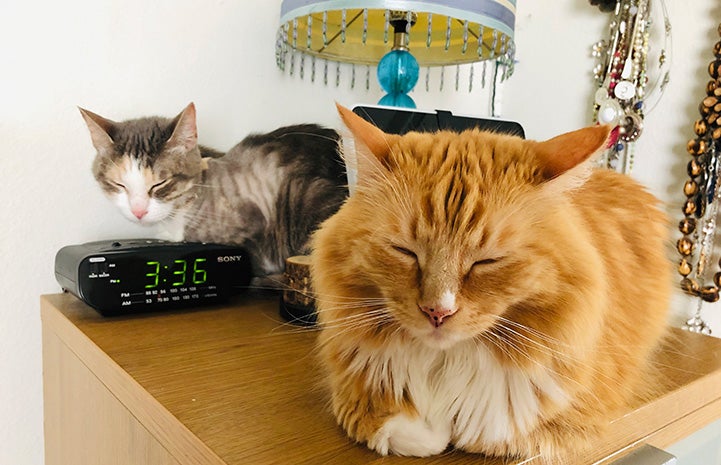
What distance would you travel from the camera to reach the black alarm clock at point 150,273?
803 mm

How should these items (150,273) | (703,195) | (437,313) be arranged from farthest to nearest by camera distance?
(703,195)
(150,273)
(437,313)

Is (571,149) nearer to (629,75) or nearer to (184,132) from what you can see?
(184,132)

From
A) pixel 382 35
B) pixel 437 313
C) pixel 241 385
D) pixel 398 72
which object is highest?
pixel 382 35

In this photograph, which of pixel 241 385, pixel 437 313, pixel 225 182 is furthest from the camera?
pixel 225 182

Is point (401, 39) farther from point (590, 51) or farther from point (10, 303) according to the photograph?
point (10, 303)

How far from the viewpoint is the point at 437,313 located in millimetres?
434

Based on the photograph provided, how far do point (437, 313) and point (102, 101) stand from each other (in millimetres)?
889

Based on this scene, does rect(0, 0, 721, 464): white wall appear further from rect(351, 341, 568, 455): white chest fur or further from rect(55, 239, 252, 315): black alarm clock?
rect(351, 341, 568, 455): white chest fur

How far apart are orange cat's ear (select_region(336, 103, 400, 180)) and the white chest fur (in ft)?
0.60

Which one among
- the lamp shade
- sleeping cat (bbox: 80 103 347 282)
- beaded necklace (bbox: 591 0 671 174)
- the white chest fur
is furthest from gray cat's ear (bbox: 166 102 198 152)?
beaded necklace (bbox: 591 0 671 174)

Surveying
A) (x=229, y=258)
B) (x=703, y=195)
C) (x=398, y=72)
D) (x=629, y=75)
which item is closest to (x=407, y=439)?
(x=229, y=258)

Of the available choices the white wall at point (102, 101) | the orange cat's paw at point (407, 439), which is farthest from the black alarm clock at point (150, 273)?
the orange cat's paw at point (407, 439)

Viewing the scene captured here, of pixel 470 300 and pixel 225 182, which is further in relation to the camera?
pixel 225 182

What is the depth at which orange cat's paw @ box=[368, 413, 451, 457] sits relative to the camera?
469 mm
